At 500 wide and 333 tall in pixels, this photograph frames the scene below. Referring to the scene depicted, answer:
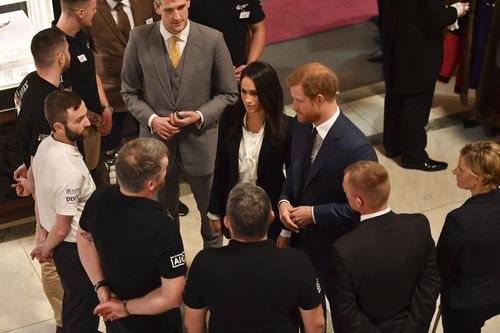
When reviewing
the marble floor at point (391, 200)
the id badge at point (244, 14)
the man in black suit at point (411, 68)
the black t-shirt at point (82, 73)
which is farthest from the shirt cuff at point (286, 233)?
the man in black suit at point (411, 68)

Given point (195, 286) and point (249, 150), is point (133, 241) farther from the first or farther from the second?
point (249, 150)

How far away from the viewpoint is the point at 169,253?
9.94ft

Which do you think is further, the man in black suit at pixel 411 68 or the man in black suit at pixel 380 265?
the man in black suit at pixel 411 68

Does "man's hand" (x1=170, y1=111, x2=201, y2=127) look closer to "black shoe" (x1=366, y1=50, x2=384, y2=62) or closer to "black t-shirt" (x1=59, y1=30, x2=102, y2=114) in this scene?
"black t-shirt" (x1=59, y1=30, x2=102, y2=114)

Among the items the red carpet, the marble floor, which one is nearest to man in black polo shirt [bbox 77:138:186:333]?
the marble floor

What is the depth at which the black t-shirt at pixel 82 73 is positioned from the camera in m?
4.45

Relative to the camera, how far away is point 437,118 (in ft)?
20.4

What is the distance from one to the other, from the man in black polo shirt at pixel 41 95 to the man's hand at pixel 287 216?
3.85ft

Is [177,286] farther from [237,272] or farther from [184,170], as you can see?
[184,170]

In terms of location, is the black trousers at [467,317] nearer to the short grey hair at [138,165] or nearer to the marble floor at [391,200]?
the marble floor at [391,200]

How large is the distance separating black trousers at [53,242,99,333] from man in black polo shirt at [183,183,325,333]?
39.2 inches

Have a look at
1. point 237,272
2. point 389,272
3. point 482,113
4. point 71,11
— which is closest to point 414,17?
point 482,113

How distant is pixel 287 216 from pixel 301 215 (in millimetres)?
71

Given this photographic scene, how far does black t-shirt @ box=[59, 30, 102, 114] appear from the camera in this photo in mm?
4445
